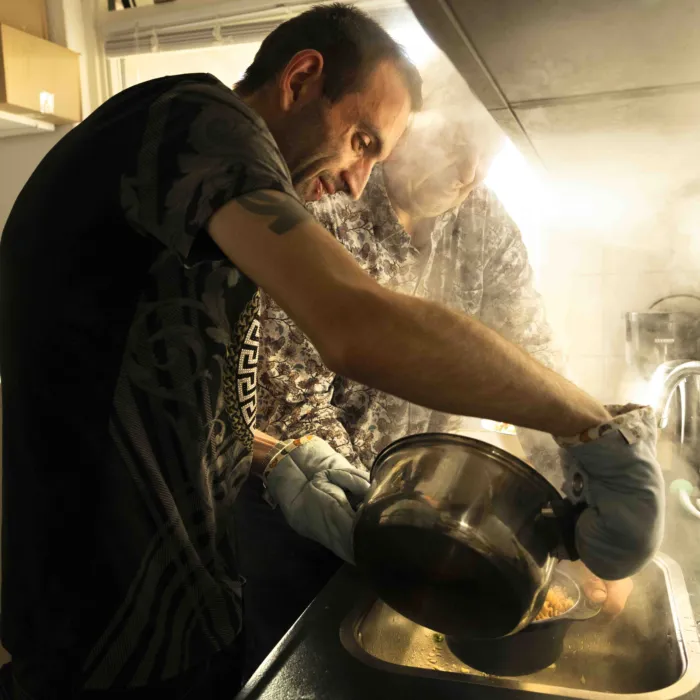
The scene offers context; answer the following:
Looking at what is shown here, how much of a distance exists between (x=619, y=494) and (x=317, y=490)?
454 millimetres

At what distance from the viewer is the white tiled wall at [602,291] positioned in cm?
186

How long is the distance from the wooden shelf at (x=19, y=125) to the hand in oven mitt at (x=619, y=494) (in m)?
2.00

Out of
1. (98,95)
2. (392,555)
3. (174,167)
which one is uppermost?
(98,95)

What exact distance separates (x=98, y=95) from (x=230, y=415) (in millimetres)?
1844

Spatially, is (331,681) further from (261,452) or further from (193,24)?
(193,24)

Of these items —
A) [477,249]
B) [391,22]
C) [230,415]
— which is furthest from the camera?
[391,22]

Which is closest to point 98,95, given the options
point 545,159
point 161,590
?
point 545,159

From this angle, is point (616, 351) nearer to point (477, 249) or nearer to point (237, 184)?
point (477, 249)

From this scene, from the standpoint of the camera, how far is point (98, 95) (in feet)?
Result: 7.20

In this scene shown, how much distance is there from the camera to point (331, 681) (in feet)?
2.27

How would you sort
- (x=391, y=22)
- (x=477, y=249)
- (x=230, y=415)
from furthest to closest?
1. (x=391, y=22)
2. (x=477, y=249)
3. (x=230, y=415)

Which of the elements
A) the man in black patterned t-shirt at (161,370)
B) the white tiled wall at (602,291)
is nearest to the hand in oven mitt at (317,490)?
the man in black patterned t-shirt at (161,370)

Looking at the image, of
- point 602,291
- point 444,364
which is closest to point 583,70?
point 444,364

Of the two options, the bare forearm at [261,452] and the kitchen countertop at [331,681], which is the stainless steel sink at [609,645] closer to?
the kitchen countertop at [331,681]
